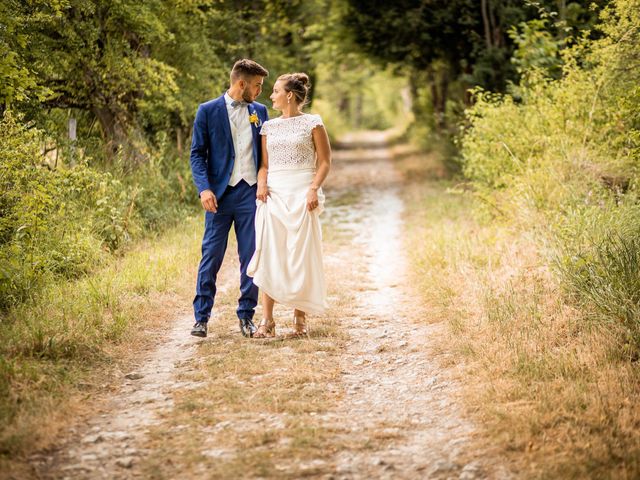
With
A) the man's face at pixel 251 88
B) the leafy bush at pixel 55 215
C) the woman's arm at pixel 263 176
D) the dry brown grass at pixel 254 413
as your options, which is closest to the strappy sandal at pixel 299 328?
the dry brown grass at pixel 254 413

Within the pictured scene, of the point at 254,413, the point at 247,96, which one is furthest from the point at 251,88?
the point at 254,413

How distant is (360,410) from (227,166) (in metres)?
2.51

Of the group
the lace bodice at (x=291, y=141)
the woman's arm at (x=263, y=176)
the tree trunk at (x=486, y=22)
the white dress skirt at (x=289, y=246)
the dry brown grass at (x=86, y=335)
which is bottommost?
the dry brown grass at (x=86, y=335)

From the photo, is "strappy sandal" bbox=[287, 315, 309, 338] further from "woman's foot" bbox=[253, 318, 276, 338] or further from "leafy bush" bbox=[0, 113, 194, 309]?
"leafy bush" bbox=[0, 113, 194, 309]

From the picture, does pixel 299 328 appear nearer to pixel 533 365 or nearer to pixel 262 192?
pixel 262 192

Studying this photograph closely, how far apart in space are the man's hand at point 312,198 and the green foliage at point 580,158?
2333 mm

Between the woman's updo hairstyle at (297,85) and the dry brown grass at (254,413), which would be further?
the woman's updo hairstyle at (297,85)

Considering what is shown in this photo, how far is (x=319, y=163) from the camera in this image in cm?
610

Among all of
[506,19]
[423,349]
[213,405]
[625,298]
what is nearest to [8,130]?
[213,405]

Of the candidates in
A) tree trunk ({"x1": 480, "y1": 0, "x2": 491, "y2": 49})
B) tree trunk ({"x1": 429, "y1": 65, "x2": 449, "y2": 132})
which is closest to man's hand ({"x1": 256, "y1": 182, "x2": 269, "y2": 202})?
tree trunk ({"x1": 480, "y1": 0, "x2": 491, "y2": 49})

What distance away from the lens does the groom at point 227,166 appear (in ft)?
19.9

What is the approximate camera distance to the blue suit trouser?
616cm

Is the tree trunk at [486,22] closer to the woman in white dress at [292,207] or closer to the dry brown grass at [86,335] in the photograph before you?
the dry brown grass at [86,335]

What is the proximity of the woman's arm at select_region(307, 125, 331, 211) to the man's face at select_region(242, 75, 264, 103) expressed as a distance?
0.63m
